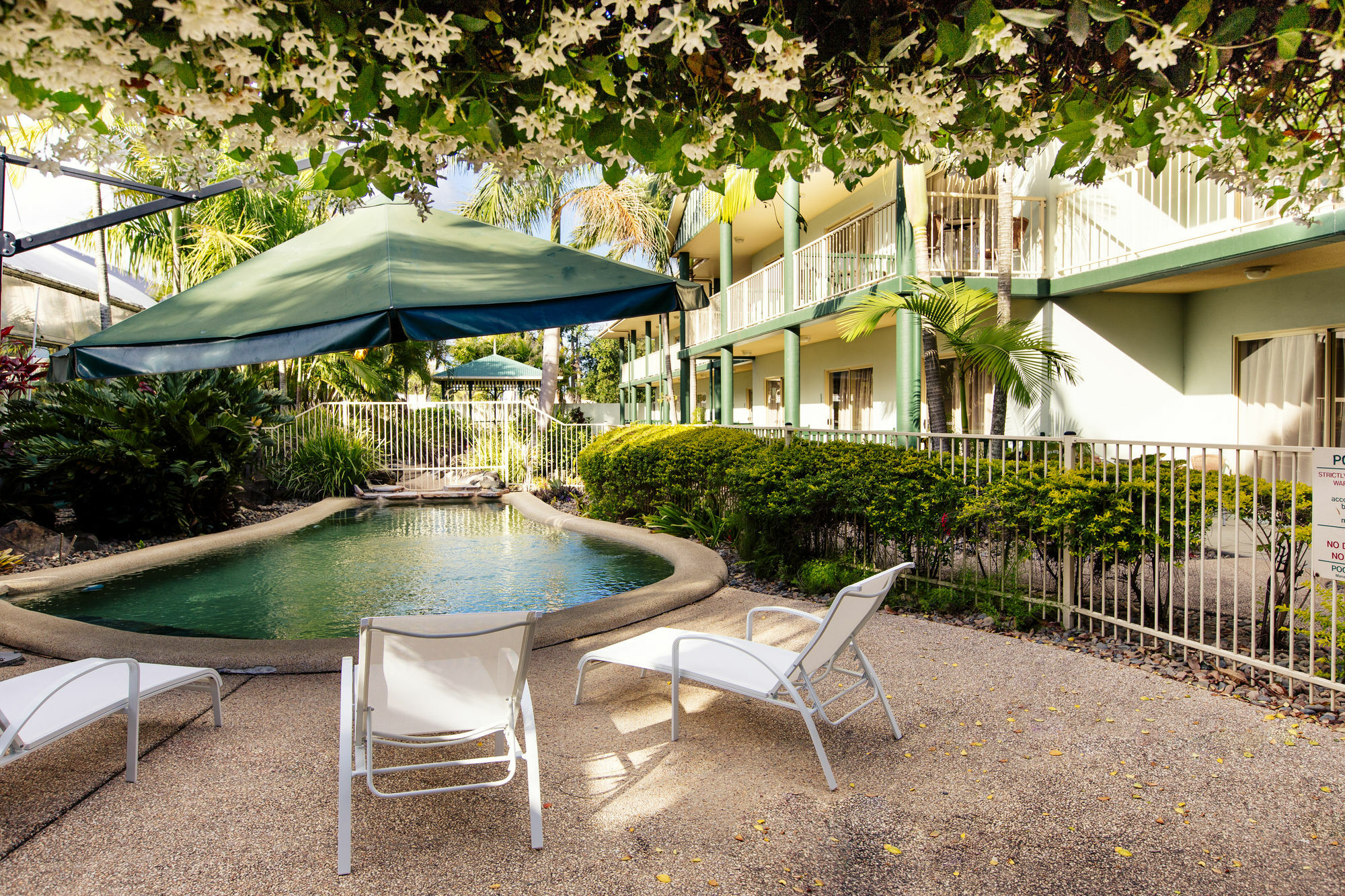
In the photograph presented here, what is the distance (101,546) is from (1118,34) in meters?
9.88

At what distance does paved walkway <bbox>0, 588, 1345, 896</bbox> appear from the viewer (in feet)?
8.05

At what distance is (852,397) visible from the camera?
54.7ft

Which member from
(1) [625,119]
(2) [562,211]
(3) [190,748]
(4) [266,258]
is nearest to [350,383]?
(2) [562,211]

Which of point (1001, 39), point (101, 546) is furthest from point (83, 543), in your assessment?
point (1001, 39)

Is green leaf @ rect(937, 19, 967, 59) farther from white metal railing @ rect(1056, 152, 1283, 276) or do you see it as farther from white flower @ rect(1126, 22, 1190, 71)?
white metal railing @ rect(1056, 152, 1283, 276)

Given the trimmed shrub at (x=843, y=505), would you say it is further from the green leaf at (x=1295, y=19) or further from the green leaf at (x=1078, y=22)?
the green leaf at (x=1078, y=22)

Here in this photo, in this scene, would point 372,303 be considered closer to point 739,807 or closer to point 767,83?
point 767,83

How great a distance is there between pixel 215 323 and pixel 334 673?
2.18 metres

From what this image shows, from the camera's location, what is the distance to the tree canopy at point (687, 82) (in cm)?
185

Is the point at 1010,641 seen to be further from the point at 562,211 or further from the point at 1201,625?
the point at 562,211

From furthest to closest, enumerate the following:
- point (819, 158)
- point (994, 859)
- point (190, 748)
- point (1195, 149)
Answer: point (190, 748) < point (819, 158) < point (1195, 149) < point (994, 859)

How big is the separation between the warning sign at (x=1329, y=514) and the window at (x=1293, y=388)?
716 cm

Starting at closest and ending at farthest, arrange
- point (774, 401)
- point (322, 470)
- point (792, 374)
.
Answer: point (322, 470) → point (792, 374) → point (774, 401)

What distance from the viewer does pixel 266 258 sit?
585cm
